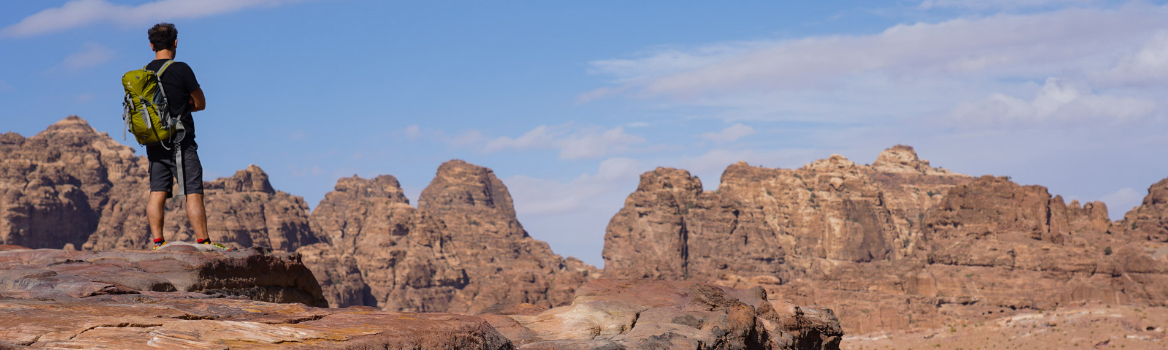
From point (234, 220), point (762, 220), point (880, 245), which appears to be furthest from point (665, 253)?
point (234, 220)

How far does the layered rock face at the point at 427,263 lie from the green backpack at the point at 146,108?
69477mm

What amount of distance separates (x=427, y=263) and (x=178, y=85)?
4579 inches

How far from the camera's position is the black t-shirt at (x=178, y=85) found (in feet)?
33.0

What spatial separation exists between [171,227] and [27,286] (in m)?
103

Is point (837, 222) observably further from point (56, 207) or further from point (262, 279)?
point (262, 279)

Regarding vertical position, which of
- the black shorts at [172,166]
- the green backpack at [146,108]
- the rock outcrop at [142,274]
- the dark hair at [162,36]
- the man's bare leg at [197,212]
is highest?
the dark hair at [162,36]

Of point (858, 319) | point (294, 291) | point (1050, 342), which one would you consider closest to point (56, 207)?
point (858, 319)

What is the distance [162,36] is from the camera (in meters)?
10.4

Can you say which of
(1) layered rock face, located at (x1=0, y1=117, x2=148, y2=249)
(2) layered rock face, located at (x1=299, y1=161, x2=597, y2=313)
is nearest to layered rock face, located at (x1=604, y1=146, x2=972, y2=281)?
(2) layered rock face, located at (x1=299, y1=161, x2=597, y2=313)

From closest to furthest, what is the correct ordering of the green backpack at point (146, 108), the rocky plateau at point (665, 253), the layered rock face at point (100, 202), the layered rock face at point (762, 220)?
the green backpack at point (146, 108) < the rocky plateau at point (665, 253) < the layered rock face at point (100, 202) < the layered rock face at point (762, 220)

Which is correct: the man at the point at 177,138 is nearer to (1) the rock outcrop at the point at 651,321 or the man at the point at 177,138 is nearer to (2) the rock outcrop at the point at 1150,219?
(1) the rock outcrop at the point at 651,321

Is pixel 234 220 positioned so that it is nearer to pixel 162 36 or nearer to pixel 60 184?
pixel 60 184

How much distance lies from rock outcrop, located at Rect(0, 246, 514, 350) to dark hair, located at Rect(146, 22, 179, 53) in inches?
96.5

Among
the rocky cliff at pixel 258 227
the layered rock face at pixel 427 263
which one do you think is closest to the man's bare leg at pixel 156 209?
the layered rock face at pixel 427 263
